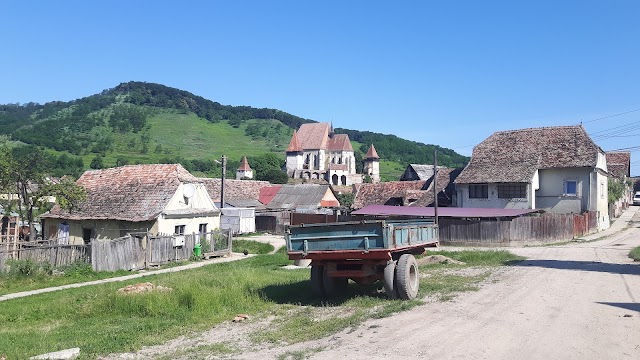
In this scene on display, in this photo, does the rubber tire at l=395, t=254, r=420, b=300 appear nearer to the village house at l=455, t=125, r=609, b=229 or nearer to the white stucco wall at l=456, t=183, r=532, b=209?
the village house at l=455, t=125, r=609, b=229

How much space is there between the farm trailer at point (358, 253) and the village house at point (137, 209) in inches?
667

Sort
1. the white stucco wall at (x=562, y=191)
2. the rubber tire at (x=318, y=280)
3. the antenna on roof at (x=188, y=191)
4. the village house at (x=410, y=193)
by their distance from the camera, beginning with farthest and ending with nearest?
the village house at (x=410, y=193), the white stucco wall at (x=562, y=191), the antenna on roof at (x=188, y=191), the rubber tire at (x=318, y=280)

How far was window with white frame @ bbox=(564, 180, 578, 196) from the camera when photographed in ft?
123

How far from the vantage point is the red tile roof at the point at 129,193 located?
29156 mm

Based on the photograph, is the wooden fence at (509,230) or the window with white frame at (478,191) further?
the window with white frame at (478,191)

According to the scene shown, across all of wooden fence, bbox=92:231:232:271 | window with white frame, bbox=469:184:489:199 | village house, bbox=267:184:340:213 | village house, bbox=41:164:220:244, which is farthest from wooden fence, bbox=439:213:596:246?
village house, bbox=267:184:340:213

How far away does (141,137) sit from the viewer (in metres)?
152

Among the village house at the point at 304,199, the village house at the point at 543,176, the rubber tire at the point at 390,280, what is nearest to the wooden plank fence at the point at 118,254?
the rubber tire at the point at 390,280

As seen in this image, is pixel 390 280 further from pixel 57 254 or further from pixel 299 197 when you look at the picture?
pixel 299 197

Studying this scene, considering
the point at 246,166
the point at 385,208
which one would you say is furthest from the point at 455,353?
the point at 246,166

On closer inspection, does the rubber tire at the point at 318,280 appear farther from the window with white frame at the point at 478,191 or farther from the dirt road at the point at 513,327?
the window with white frame at the point at 478,191

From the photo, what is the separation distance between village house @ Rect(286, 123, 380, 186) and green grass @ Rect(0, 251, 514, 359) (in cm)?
11158

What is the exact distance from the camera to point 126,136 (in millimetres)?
150875

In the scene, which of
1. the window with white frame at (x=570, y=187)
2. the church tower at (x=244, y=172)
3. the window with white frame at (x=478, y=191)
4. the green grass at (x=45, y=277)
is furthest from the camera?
the church tower at (x=244, y=172)
